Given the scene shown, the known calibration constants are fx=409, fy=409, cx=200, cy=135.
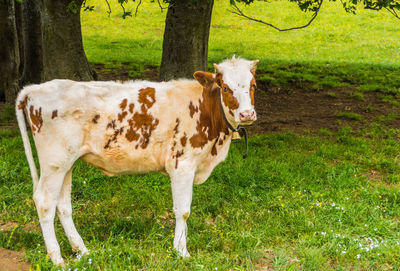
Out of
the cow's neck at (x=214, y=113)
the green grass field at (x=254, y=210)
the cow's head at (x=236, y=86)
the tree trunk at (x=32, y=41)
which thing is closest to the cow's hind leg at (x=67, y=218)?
the green grass field at (x=254, y=210)

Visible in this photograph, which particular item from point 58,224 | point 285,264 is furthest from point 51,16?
point 285,264

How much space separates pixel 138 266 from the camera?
4164 millimetres

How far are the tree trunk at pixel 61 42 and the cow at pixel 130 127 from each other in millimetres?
4502

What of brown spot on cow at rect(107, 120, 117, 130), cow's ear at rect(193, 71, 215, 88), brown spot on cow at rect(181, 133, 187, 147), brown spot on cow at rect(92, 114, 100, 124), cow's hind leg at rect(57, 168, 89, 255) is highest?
cow's ear at rect(193, 71, 215, 88)

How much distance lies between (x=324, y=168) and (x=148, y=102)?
3.88 metres

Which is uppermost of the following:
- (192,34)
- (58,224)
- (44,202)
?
(192,34)

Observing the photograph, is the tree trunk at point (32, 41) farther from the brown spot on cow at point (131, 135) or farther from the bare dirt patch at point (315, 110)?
the brown spot on cow at point (131, 135)

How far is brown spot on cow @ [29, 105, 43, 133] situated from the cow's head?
5.56 feet

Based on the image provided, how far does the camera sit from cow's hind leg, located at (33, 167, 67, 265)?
4.21 meters

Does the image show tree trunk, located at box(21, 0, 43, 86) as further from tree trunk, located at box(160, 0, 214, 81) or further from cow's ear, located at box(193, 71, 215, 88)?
cow's ear, located at box(193, 71, 215, 88)

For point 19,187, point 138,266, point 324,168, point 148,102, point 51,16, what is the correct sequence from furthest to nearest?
point 51,16 → point 324,168 → point 19,187 → point 148,102 → point 138,266

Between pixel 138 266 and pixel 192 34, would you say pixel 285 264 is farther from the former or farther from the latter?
pixel 192 34

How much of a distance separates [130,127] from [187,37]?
15.7ft

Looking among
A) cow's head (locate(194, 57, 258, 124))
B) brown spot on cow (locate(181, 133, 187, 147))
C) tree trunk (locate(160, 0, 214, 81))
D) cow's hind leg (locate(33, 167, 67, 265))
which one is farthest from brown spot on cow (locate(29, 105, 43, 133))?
tree trunk (locate(160, 0, 214, 81))
